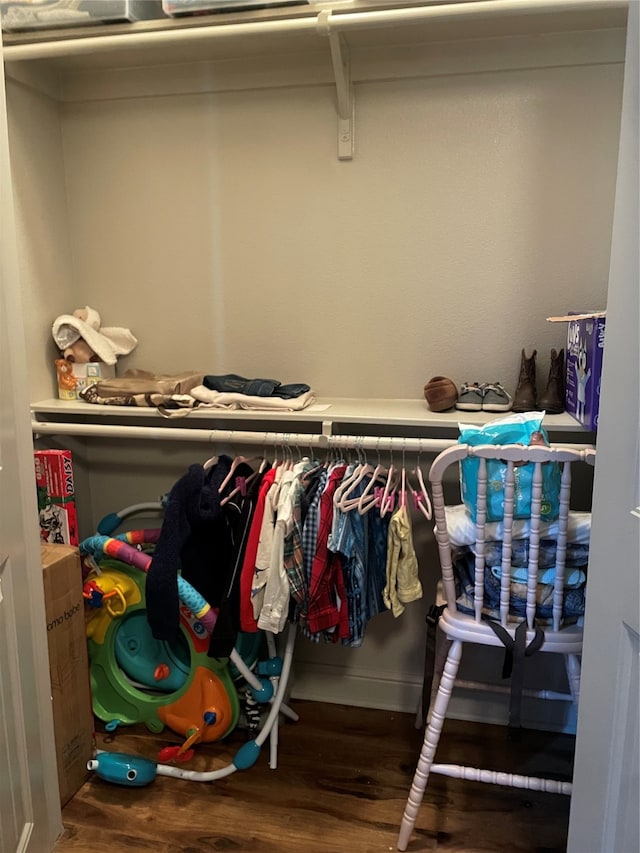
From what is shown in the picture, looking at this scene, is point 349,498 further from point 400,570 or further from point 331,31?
point 331,31

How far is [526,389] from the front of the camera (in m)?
1.79

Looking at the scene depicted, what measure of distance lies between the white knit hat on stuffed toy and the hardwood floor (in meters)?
1.18

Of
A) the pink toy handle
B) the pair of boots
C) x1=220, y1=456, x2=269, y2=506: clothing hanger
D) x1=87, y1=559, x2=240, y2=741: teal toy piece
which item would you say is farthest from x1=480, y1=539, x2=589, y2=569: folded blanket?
x1=87, y1=559, x2=240, y2=741: teal toy piece

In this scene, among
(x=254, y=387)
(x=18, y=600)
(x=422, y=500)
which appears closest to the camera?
(x=18, y=600)

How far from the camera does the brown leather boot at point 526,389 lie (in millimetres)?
1787

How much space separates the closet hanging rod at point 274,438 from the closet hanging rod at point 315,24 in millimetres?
1012

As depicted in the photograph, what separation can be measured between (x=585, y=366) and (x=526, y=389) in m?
0.22

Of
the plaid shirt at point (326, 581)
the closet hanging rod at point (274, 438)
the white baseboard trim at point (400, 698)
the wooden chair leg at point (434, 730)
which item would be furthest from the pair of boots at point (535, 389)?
the white baseboard trim at point (400, 698)

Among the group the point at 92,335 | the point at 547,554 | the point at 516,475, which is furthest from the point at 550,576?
the point at 92,335

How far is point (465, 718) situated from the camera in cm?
203

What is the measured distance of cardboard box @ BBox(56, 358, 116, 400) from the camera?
204 cm

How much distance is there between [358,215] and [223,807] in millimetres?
1681

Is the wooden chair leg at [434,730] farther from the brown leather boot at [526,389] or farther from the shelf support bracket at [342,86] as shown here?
the shelf support bracket at [342,86]

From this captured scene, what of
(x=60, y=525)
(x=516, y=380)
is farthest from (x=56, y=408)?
(x=516, y=380)
